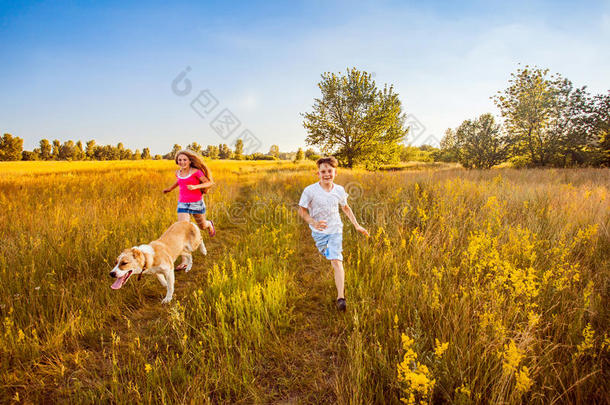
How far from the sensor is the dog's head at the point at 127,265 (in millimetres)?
2662

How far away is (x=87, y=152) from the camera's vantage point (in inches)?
3019

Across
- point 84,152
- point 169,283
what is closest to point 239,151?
point 84,152

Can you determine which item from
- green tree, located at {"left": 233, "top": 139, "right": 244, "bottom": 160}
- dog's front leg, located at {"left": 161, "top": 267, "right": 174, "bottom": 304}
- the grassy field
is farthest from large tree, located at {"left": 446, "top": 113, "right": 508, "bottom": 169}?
green tree, located at {"left": 233, "top": 139, "right": 244, "bottom": 160}

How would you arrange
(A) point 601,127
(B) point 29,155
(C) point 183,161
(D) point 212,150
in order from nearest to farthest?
(C) point 183,161
(A) point 601,127
(B) point 29,155
(D) point 212,150

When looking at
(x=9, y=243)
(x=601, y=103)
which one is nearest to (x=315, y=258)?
(x=9, y=243)

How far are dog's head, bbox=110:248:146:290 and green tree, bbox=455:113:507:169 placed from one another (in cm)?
2511

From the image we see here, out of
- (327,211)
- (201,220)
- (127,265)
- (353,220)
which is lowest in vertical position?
(127,265)

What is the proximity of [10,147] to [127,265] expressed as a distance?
92597 millimetres

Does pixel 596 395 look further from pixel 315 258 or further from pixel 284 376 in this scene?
pixel 315 258

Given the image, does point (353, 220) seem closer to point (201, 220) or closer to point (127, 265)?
point (127, 265)

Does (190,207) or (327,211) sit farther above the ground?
(327,211)

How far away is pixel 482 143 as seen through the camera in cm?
2033

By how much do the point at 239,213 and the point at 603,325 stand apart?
7778 millimetres

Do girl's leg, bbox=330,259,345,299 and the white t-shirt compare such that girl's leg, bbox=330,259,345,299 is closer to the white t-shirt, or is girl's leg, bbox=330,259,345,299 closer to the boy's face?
the white t-shirt
